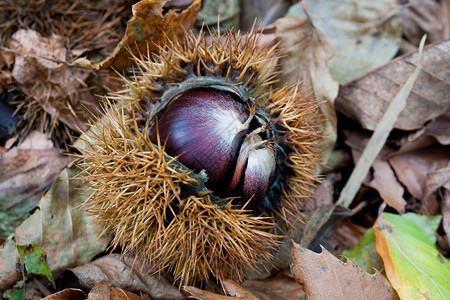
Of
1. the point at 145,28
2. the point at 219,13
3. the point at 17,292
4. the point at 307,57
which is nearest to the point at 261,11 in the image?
the point at 219,13

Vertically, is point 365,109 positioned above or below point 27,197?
above

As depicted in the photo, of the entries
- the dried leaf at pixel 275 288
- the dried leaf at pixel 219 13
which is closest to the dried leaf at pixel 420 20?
the dried leaf at pixel 219 13

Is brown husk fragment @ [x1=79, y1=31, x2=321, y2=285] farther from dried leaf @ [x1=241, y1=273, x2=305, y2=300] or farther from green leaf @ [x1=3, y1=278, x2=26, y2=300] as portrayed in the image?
green leaf @ [x1=3, y1=278, x2=26, y2=300]

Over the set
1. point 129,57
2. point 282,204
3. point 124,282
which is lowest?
point 124,282

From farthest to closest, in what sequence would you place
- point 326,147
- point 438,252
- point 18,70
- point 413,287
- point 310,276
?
1. point 326,147
2. point 18,70
3. point 438,252
4. point 413,287
5. point 310,276

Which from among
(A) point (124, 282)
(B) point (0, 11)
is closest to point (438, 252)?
(A) point (124, 282)

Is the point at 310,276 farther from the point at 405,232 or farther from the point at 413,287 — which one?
the point at 405,232

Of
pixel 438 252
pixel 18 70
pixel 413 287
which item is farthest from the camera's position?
pixel 18 70
